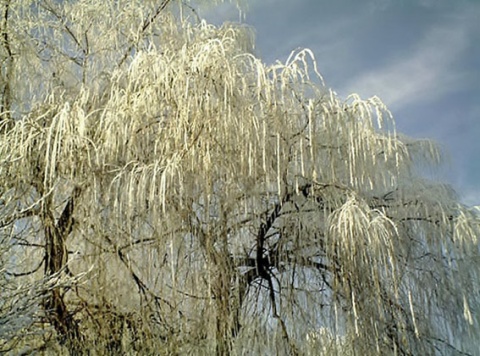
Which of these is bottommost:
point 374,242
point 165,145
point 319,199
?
point 374,242

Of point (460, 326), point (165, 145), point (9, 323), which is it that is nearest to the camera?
point (9, 323)

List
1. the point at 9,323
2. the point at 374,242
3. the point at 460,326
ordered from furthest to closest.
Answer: the point at 460,326
the point at 374,242
the point at 9,323

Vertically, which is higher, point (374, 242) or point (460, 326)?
point (374, 242)

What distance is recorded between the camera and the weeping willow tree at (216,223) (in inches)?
124

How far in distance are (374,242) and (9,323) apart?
68.4 inches

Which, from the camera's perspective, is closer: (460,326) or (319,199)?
(319,199)

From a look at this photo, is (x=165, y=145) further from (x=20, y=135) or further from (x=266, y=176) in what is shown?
(x=20, y=135)

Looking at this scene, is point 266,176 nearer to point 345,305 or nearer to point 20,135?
point 345,305

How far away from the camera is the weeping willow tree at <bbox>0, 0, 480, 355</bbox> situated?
316 centimetres

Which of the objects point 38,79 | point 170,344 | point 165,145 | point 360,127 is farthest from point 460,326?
point 38,79

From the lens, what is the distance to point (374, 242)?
2.98 m

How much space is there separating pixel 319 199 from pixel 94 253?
4.42ft

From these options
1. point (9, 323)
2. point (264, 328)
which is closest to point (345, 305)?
point (264, 328)

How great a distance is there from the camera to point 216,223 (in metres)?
3.27
